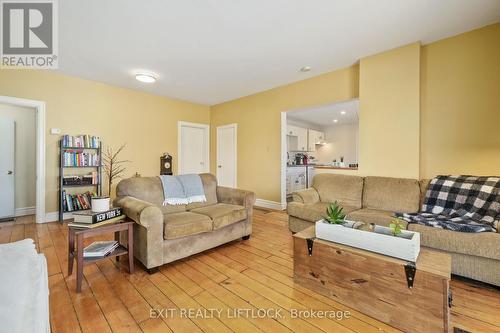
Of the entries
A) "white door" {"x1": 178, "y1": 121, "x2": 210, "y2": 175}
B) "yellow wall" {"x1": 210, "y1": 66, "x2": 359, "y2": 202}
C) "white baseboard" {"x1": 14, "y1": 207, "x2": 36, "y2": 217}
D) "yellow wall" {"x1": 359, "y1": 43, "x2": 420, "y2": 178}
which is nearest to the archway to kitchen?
"yellow wall" {"x1": 210, "y1": 66, "x2": 359, "y2": 202}

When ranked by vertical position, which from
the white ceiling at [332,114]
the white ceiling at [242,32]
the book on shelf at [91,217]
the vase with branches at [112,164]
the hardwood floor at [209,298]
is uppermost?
the white ceiling at [242,32]

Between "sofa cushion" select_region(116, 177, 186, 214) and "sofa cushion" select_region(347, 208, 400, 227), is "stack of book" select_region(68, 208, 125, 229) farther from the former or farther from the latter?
"sofa cushion" select_region(347, 208, 400, 227)

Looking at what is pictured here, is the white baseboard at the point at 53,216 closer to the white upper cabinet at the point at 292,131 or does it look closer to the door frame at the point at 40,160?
the door frame at the point at 40,160

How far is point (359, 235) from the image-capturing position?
157 cm

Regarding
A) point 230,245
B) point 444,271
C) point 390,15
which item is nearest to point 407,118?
point 390,15

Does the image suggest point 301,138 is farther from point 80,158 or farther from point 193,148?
point 80,158

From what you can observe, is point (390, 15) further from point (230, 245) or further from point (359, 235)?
point (230, 245)

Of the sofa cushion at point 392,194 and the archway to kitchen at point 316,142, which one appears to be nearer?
the sofa cushion at point 392,194

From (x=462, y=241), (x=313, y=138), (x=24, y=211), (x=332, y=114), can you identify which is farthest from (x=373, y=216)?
(x=24, y=211)

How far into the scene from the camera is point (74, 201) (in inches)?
147

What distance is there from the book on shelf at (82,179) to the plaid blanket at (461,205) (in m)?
4.56

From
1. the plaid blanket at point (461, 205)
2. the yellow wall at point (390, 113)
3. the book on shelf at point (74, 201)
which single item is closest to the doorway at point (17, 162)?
the book on shelf at point (74, 201)

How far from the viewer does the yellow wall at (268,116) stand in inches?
145

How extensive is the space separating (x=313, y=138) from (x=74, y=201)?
6.46 metres
